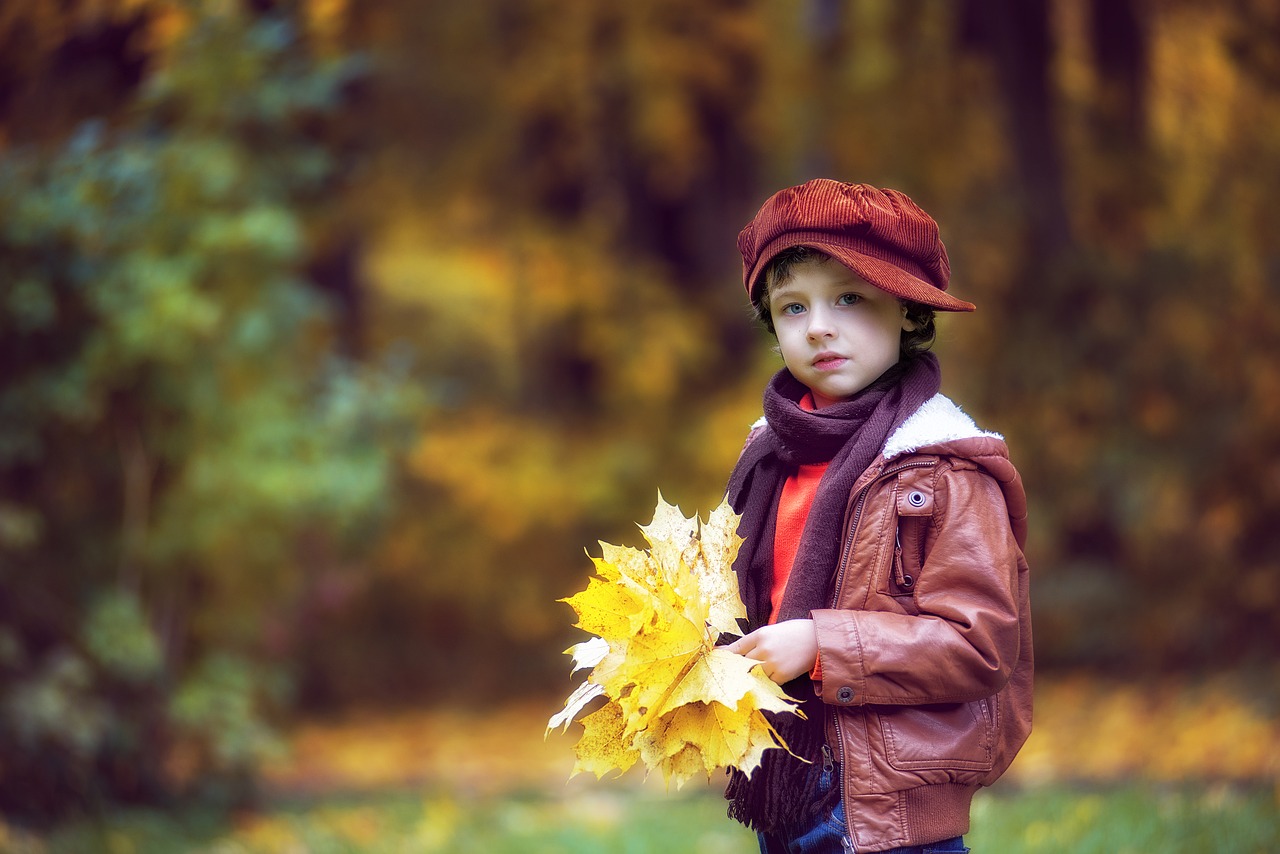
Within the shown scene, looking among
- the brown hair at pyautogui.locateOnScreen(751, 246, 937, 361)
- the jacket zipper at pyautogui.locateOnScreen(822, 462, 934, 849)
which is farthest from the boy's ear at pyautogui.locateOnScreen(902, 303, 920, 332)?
the jacket zipper at pyautogui.locateOnScreen(822, 462, 934, 849)

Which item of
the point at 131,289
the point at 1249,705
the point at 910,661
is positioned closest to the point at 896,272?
the point at 910,661

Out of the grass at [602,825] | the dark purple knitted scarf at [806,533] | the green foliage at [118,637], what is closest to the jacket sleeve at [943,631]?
the dark purple knitted scarf at [806,533]

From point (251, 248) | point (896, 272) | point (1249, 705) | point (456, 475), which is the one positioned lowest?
point (896, 272)

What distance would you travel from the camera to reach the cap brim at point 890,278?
6.26ft

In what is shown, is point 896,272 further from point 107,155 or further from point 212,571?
point 212,571

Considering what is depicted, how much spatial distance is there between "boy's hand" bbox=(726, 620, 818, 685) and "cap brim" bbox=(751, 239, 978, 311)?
0.53m

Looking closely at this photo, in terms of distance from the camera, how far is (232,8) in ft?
17.6

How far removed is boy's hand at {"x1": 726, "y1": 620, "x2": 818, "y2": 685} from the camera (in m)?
1.82

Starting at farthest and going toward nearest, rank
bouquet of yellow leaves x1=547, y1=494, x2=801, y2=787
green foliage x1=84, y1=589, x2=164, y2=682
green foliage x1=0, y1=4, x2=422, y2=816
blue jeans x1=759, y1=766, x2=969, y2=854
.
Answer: green foliage x1=84, y1=589, x2=164, y2=682 < green foliage x1=0, y1=4, x2=422, y2=816 < blue jeans x1=759, y1=766, x2=969, y2=854 < bouquet of yellow leaves x1=547, y1=494, x2=801, y2=787

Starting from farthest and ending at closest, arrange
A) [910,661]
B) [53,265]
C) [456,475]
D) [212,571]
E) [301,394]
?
[456,475], [301,394], [212,571], [53,265], [910,661]

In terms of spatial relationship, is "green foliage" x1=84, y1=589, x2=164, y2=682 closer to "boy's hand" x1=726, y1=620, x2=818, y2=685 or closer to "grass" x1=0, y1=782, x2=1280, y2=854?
"grass" x1=0, y1=782, x2=1280, y2=854

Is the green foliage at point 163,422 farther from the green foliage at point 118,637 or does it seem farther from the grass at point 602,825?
the grass at point 602,825

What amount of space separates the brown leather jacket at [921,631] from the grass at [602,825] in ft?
6.61

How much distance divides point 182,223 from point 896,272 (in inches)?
165
